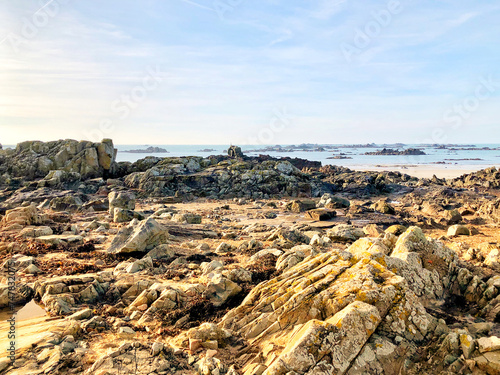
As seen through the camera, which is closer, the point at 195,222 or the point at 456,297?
the point at 456,297

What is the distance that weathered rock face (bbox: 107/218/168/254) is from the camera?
12375mm

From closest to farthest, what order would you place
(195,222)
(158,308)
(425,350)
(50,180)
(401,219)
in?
(425,350) < (158,308) < (195,222) < (401,219) < (50,180)

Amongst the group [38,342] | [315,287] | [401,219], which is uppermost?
[315,287]

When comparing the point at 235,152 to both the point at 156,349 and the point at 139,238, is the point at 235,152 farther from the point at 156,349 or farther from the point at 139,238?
the point at 156,349

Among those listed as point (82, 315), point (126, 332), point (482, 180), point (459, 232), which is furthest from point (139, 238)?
point (482, 180)

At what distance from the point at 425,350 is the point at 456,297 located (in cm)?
336

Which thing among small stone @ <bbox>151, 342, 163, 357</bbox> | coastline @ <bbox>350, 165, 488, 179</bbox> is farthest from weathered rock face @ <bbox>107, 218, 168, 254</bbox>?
coastline @ <bbox>350, 165, 488, 179</bbox>

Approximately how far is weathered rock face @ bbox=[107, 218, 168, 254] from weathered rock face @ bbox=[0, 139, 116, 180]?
1268 inches

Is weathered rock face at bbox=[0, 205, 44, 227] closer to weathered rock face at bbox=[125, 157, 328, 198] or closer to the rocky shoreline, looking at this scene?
the rocky shoreline

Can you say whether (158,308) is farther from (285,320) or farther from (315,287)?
(315,287)

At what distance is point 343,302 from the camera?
232 inches

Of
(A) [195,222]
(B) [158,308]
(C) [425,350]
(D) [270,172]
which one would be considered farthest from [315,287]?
(D) [270,172]

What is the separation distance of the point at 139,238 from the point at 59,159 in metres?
36.9

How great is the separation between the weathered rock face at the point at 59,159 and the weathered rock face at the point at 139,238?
106 ft
